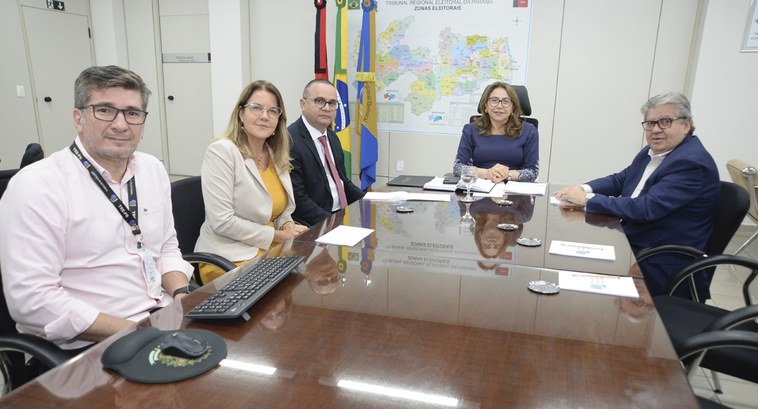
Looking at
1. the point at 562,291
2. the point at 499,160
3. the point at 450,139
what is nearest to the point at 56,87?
the point at 450,139

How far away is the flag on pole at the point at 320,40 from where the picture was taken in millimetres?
4910

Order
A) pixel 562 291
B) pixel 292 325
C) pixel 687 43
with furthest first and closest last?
1. pixel 687 43
2. pixel 562 291
3. pixel 292 325

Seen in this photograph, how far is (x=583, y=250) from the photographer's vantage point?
1665mm

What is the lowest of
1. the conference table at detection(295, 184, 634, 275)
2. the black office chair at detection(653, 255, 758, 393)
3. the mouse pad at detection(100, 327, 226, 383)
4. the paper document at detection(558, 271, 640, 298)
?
the black office chair at detection(653, 255, 758, 393)

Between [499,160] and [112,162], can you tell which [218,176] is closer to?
[112,162]

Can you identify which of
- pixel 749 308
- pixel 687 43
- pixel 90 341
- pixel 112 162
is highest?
pixel 687 43

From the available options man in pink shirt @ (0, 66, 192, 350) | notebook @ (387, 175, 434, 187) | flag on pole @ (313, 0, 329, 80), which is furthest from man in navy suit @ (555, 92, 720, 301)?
flag on pole @ (313, 0, 329, 80)

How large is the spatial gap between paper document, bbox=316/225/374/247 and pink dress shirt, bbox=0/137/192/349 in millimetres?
562

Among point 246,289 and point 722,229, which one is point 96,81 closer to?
point 246,289

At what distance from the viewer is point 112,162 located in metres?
1.44

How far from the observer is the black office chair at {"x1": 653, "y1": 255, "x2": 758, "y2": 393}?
3.98 ft

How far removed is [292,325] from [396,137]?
442cm

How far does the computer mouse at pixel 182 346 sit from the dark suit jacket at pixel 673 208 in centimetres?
192

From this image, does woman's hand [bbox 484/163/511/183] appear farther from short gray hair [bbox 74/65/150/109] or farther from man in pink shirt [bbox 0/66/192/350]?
short gray hair [bbox 74/65/150/109]
